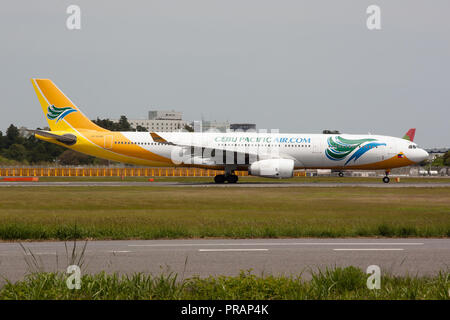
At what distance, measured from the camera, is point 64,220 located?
1855cm

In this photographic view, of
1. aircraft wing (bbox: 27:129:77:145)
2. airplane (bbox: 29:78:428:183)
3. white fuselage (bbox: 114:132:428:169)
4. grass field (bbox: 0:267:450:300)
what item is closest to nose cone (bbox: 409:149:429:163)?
airplane (bbox: 29:78:428:183)

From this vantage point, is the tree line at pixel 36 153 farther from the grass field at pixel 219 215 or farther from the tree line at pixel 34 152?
the grass field at pixel 219 215

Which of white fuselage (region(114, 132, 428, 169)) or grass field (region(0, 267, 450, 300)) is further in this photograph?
white fuselage (region(114, 132, 428, 169))

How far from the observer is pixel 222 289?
7.59 meters

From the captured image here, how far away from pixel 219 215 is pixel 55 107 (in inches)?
1135

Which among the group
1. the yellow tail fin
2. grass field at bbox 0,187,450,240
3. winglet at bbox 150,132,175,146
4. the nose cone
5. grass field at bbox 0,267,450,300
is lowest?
grass field at bbox 0,187,450,240

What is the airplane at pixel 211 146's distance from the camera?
43.3 m

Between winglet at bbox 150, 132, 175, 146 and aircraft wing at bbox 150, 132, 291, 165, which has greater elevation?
winglet at bbox 150, 132, 175, 146

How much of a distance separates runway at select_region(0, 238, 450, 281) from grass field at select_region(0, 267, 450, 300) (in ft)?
2.87

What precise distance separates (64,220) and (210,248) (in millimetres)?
7801

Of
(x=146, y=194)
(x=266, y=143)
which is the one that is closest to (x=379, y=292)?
(x=146, y=194)

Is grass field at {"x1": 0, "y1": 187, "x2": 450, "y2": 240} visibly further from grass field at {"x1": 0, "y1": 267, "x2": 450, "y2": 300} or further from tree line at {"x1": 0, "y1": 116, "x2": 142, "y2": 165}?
tree line at {"x1": 0, "y1": 116, "x2": 142, "y2": 165}

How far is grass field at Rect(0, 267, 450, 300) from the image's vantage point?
7414 mm
